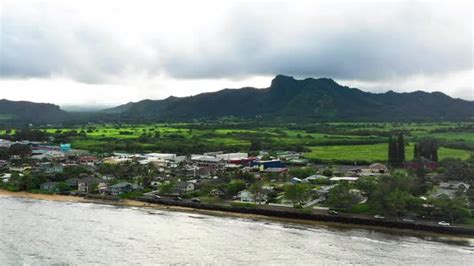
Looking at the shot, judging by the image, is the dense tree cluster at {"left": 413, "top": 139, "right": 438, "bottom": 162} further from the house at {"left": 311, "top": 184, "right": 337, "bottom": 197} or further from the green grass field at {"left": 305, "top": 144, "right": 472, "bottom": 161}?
the house at {"left": 311, "top": 184, "right": 337, "bottom": 197}

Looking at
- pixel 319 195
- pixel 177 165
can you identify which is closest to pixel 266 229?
pixel 319 195

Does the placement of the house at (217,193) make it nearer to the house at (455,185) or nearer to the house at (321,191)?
the house at (321,191)

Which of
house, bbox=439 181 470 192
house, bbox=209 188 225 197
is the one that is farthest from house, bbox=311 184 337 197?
house, bbox=439 181 470 192

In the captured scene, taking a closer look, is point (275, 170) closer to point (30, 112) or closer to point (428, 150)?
point (428, 150)

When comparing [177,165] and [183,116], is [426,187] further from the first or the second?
[183,116]

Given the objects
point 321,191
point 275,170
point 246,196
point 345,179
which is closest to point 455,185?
point 345,179

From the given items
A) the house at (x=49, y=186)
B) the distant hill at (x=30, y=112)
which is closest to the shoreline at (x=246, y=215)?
the house at (x=49, y=186)
